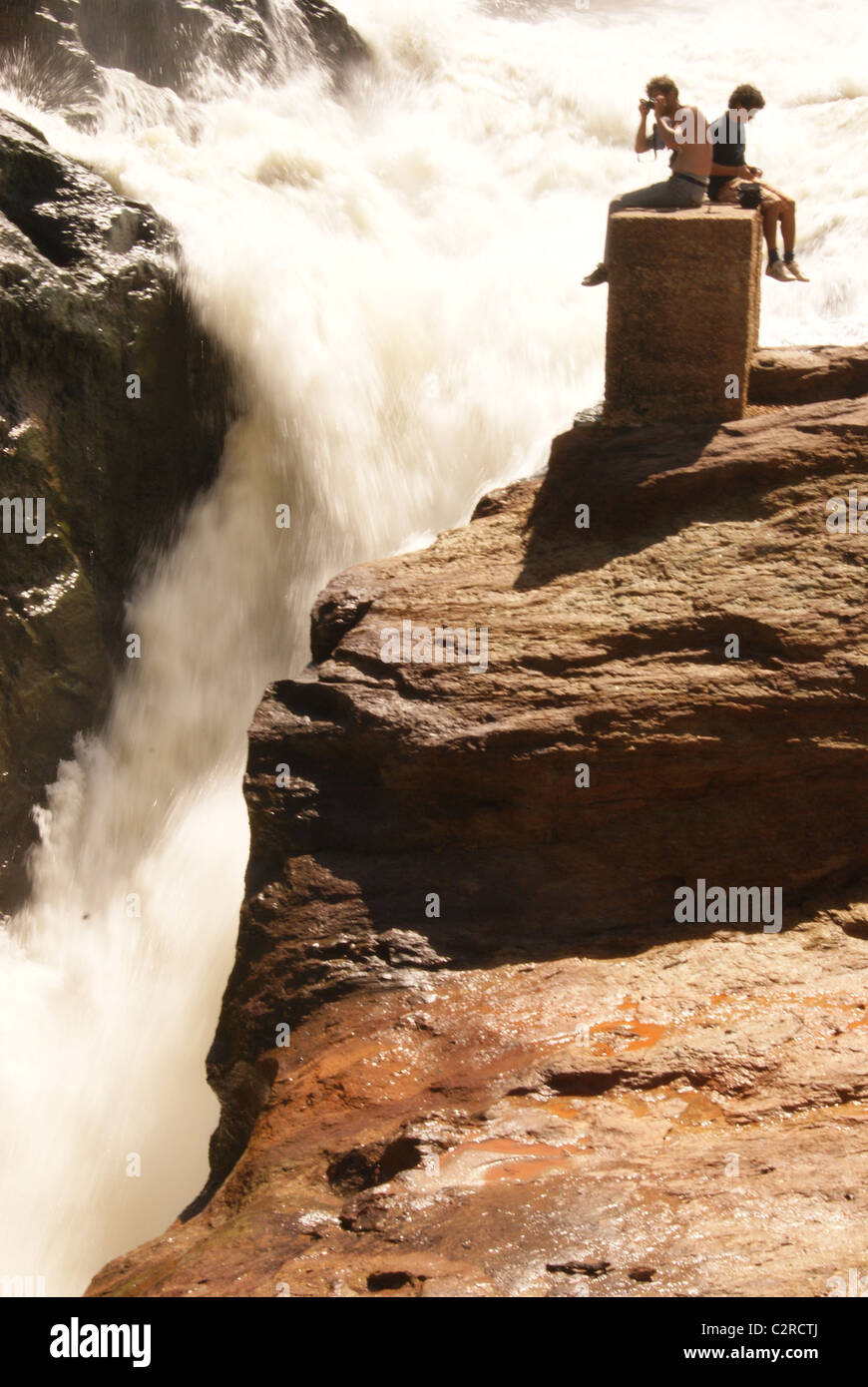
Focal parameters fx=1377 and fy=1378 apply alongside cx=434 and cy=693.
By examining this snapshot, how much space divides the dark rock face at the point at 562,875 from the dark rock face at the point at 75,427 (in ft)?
9.61

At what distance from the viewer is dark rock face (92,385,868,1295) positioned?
4.95 metres

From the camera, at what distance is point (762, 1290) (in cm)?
387

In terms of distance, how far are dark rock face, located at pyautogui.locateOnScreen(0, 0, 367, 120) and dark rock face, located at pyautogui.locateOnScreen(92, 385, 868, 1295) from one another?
671 cm

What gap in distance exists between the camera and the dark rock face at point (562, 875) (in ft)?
16.3

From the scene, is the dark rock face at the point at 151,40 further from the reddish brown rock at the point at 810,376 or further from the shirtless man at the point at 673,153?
the reddish brown rock at the point at 810,376

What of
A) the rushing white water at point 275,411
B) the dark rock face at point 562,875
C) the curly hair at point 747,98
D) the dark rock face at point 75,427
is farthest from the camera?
the dark rock face at point 75,427

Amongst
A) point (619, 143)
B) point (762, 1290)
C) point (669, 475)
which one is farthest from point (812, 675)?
point (619, 143)

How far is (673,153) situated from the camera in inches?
293

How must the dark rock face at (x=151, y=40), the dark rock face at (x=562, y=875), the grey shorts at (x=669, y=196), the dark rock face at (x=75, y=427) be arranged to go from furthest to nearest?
the dark rock face at (x=151, y=40)
the dark rock face at (x=75, y=427)
the grey shorts at (x=669, y=196)
the dark rock face at (x=562, y=875)

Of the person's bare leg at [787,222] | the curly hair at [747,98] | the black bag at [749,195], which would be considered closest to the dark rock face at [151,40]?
the curly hair at [747,98]

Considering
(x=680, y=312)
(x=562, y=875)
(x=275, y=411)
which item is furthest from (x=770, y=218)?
(x=562, y=875)

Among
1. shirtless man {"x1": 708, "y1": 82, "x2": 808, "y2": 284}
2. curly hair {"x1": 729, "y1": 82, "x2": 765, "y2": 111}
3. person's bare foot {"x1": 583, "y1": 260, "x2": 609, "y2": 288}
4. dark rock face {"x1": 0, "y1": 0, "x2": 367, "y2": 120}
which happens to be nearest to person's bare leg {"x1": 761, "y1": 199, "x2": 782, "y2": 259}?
shirtless man {"x1": 708, "y1": 82, "x2": 808, "y2": 284}
